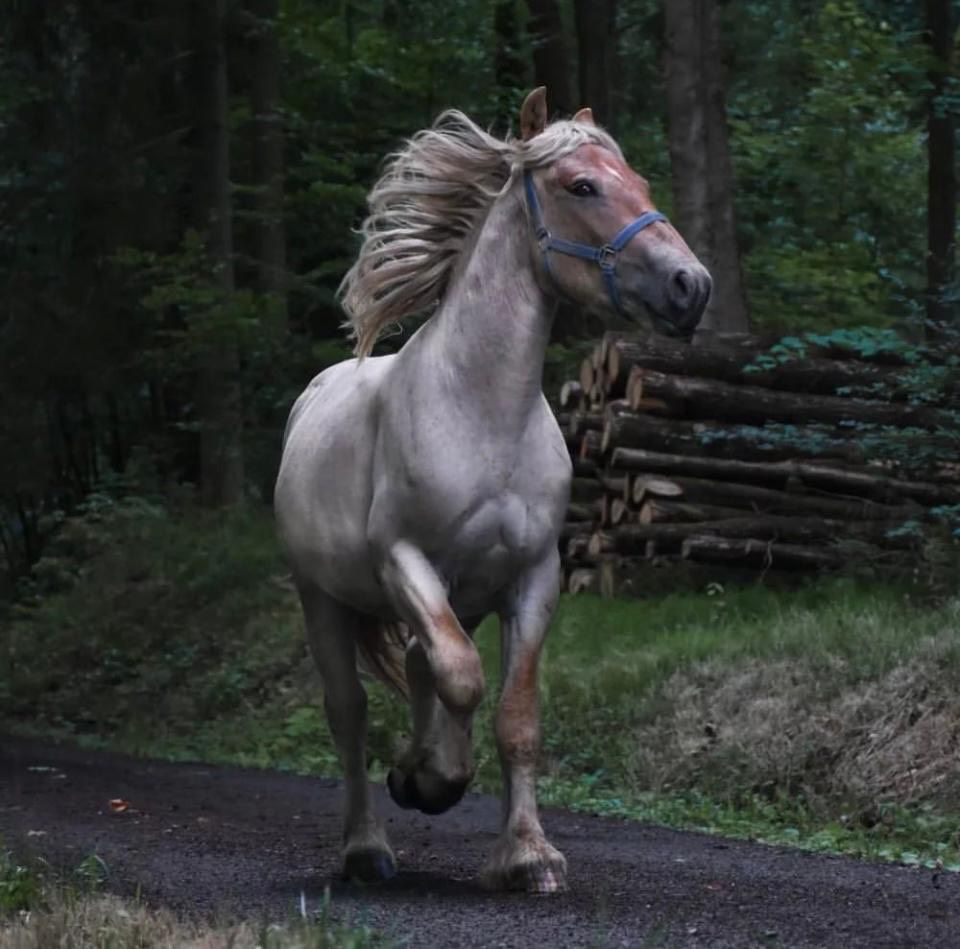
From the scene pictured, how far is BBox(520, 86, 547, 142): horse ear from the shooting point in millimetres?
7613

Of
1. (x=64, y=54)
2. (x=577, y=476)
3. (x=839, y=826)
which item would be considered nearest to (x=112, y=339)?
(x=64, y=54)

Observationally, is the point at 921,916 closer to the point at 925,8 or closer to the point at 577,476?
the point at 577,476

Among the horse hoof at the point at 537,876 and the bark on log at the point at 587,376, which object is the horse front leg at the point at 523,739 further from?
the bark on log at the point at 587,376

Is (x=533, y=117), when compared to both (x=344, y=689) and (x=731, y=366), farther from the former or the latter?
(x=731, y=366)

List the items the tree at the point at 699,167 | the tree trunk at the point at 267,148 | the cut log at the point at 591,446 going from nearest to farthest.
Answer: the cut log at the point at 591,446, the tree at the point at 699,167, the tree trunk at the point at 267,148

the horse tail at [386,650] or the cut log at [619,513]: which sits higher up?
the horse tail at [386,650]

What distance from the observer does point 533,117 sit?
766 cm

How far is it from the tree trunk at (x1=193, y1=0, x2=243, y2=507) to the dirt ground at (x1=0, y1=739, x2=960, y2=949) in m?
10.4

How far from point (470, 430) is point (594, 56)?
16261mm

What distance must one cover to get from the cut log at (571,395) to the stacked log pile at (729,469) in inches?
14.3

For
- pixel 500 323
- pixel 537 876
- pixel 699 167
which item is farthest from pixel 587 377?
pixel 537 876

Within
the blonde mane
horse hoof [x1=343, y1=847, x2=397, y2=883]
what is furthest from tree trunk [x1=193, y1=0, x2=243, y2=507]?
horse hoof [x1=343, y1=847, x2=397, y2=883]

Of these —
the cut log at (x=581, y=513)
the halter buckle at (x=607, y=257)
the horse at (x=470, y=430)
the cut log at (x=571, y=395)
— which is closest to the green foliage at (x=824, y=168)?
the cut log at (x=571, y=395)

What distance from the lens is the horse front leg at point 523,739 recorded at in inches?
274
